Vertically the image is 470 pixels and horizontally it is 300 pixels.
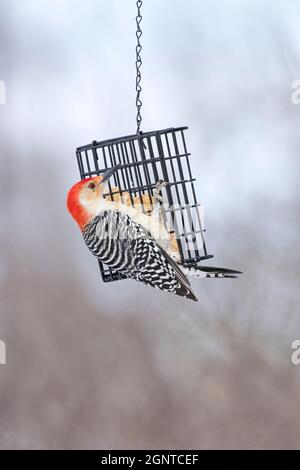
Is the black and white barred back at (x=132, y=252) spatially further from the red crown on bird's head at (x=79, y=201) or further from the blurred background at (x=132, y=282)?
the blurred background at (x=132, y=282)

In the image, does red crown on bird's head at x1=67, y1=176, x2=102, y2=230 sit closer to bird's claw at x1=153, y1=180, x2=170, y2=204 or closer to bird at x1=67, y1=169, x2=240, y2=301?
bird at x1=67, y1=169, x2=240, y2=301

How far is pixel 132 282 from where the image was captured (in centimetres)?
391

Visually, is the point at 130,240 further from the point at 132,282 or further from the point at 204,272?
the point at 132,282

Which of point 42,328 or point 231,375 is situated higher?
point 42,328

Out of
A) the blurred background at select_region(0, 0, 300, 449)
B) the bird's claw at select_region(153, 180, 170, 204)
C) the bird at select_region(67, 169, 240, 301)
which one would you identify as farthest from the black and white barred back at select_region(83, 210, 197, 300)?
the blurred background at select_region(0, 0, 300, 449)

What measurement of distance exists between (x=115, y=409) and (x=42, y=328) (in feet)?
1.95

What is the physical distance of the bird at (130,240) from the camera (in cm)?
228

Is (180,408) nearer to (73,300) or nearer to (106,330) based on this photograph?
(106,330)

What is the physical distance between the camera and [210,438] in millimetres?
3916


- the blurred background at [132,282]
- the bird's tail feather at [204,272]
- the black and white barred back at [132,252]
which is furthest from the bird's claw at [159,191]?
the blurred background at [132,282]

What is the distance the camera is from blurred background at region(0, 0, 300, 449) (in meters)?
3.73
